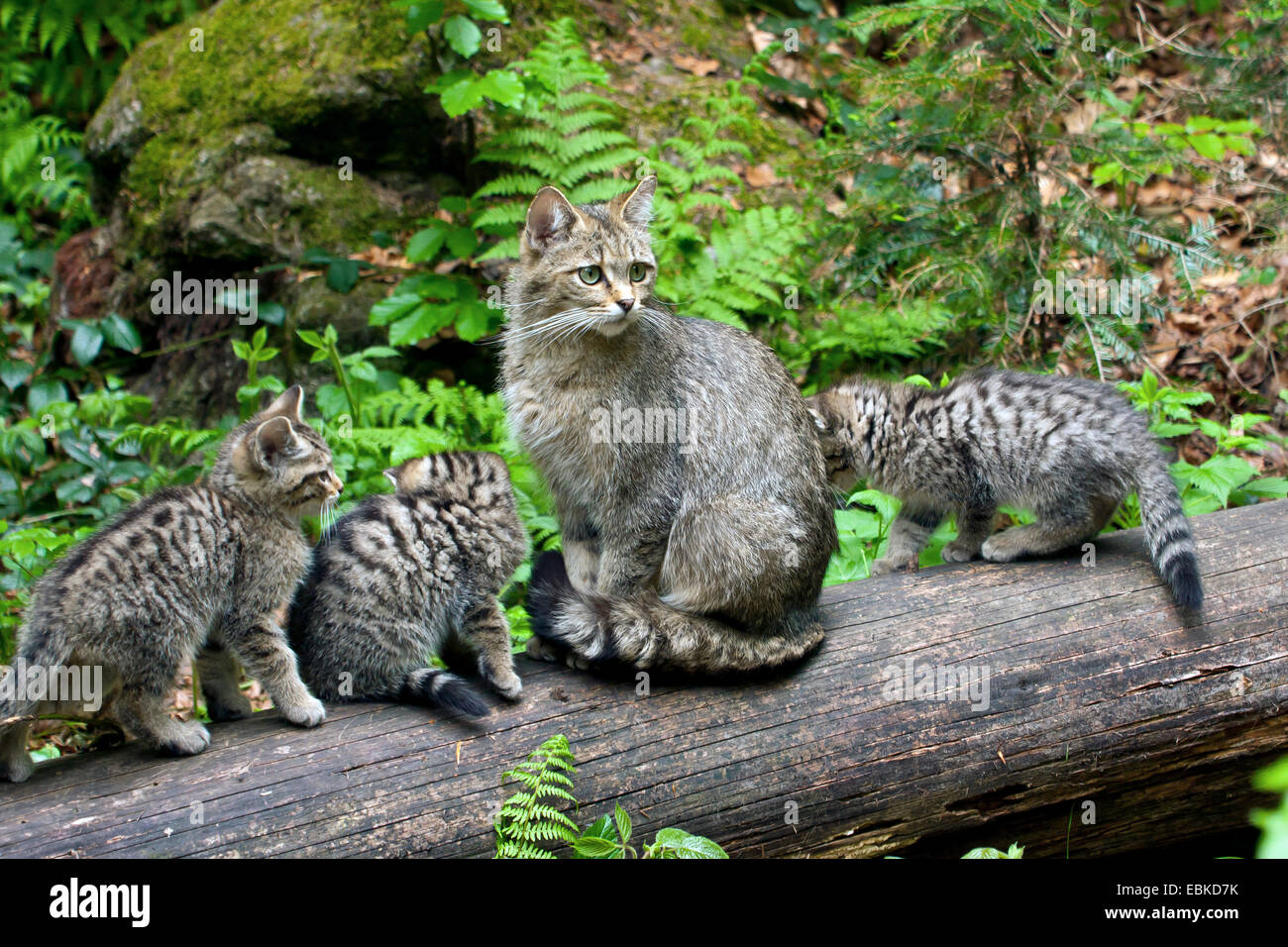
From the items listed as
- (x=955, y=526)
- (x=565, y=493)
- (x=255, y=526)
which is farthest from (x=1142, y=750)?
(x=255, y=526)

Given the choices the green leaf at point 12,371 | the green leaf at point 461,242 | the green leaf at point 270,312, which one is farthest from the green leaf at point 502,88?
the green leaf at point 12,371

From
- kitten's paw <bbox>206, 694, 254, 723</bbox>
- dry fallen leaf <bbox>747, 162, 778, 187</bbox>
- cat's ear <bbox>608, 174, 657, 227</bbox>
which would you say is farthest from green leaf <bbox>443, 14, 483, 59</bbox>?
kitten's paw <bbox>206, 694, 254, 723</bbox>

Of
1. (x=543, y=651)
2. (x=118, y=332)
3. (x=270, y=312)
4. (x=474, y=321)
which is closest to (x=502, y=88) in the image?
(x=474, y=321)

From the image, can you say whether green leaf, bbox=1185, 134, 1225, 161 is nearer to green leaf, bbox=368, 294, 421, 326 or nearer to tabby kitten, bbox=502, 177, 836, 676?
tabby kitten, bbox=502, 177, 836, 676

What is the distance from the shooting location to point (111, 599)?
149 inches

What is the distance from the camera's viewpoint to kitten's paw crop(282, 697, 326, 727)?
3984 mm

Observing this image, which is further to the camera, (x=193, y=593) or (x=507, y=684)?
(x=507, y=684)

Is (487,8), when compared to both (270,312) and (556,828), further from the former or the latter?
(556,828)

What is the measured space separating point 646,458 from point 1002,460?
6.48 feet

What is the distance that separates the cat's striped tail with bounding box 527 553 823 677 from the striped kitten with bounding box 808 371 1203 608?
147 cm

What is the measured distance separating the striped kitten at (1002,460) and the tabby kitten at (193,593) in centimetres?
285

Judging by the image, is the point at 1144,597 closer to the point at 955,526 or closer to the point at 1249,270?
the point at 955,526

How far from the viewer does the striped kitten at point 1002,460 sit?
511cm

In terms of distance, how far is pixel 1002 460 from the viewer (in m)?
5.36
